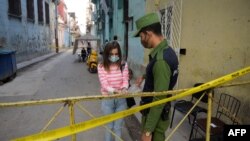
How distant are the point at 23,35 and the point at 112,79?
60.5 ft

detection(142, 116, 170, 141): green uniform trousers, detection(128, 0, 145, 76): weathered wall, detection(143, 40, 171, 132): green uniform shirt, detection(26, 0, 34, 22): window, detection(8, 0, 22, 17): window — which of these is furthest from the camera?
detection(26, 0, 34, 22): window

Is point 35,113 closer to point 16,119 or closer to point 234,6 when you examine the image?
point 16,119

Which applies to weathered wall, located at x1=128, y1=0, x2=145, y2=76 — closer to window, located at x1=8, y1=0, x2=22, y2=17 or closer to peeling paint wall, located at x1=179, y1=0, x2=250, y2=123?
peeling paint wall, located at x1=179, y1=0, x2=250, y2=123

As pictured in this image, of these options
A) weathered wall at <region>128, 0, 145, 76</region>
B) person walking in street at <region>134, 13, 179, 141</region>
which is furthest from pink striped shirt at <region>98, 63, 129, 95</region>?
weathered wall at <region>128, 0, 145, 76</region>

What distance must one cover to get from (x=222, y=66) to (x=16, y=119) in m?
4.82

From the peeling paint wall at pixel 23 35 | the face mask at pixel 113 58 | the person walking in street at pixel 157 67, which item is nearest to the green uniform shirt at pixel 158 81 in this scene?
the person walking in street at pixel 157 67

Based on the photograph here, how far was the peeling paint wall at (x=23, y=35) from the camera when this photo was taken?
54.0 feet

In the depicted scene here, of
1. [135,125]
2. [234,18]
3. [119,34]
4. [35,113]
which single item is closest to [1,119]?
[35,113]

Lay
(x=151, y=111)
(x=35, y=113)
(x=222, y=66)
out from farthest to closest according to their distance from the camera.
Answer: (x=35, y=113)
(x=222, y=66)
(x=151, y=111)

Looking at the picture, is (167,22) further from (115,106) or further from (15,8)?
(15,8)

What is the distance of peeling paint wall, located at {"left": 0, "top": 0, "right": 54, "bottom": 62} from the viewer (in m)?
16.5

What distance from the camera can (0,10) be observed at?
15.8m

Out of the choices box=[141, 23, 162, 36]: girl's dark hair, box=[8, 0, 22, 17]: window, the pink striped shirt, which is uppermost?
box=[8, 0, 22, 17]: window

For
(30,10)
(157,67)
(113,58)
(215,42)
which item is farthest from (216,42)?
(30,10)
